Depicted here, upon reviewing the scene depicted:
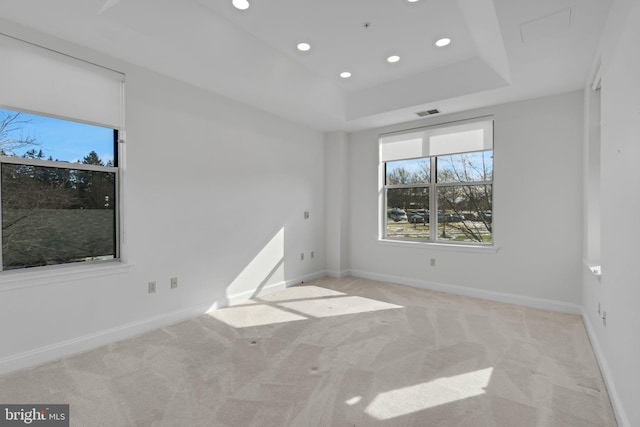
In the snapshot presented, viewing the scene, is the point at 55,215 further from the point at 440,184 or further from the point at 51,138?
the point at 440,184

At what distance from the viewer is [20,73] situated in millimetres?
2420

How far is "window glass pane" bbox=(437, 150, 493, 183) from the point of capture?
4430 millimetres

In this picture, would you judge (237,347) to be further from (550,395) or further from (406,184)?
(406,184)

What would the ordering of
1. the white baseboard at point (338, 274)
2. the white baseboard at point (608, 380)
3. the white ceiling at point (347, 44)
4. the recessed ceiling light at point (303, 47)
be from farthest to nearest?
the white baseboard at point (338, 274) < the recessed ceiling light at point (303, 47) < the white ceiling at point (347, 44) < the white baseboard at point (608, 380)

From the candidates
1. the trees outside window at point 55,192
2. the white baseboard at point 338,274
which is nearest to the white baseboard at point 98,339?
the trees outside window at point 55,192

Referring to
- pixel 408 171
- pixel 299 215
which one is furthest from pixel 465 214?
pixel 299 215

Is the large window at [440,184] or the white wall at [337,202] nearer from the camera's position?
the large window at [440,184]

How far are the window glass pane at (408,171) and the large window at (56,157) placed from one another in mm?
4034

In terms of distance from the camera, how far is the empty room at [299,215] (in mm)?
2053

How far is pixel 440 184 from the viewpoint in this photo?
4855 millimetres

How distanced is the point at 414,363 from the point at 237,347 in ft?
5.14

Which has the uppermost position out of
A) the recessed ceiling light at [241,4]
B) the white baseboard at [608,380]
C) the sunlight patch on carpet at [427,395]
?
the recessed ceiling light at [241,4]

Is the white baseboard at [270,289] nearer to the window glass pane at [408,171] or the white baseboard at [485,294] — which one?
the white baseboard at [485,294]

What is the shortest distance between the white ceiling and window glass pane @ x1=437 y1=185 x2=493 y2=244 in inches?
47.9
